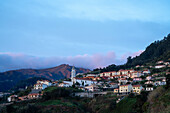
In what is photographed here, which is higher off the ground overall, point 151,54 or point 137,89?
point 151,54

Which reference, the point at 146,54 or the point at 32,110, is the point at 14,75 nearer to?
the point at 146,54

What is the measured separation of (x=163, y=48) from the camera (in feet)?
441

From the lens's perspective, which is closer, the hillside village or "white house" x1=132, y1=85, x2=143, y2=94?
"white house" x1=132, y1=85, x2=143, y2=94

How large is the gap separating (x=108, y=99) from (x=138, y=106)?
562 inches

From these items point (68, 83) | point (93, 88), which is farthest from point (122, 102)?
point (68, 83)

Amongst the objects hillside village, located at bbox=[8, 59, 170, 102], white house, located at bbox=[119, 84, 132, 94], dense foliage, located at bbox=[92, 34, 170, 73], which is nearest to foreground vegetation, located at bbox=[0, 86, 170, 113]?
white house, located at bbox=[119, 84, 132, 94]

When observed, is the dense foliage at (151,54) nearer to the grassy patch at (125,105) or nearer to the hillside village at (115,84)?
the hillside village at (115,84)

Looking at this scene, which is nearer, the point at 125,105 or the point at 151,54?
the point at 125,105

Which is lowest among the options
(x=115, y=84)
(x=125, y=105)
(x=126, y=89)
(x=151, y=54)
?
(x=125, y=105)

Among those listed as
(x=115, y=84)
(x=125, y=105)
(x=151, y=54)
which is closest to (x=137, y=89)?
(x=125, y=105)

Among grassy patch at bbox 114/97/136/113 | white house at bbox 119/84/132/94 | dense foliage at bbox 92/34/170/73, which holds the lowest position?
grassy patch at bbox 114/97/136/113

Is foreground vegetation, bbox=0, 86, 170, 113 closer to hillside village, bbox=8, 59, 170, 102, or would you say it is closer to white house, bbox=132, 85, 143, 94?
hillside village, bbox=8, 59, 170, 102

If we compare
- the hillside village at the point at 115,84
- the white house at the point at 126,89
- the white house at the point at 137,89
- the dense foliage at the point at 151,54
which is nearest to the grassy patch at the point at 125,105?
the hillside village at the point at 115,84

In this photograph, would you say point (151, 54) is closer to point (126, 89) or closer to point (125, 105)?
point (126, 89)
